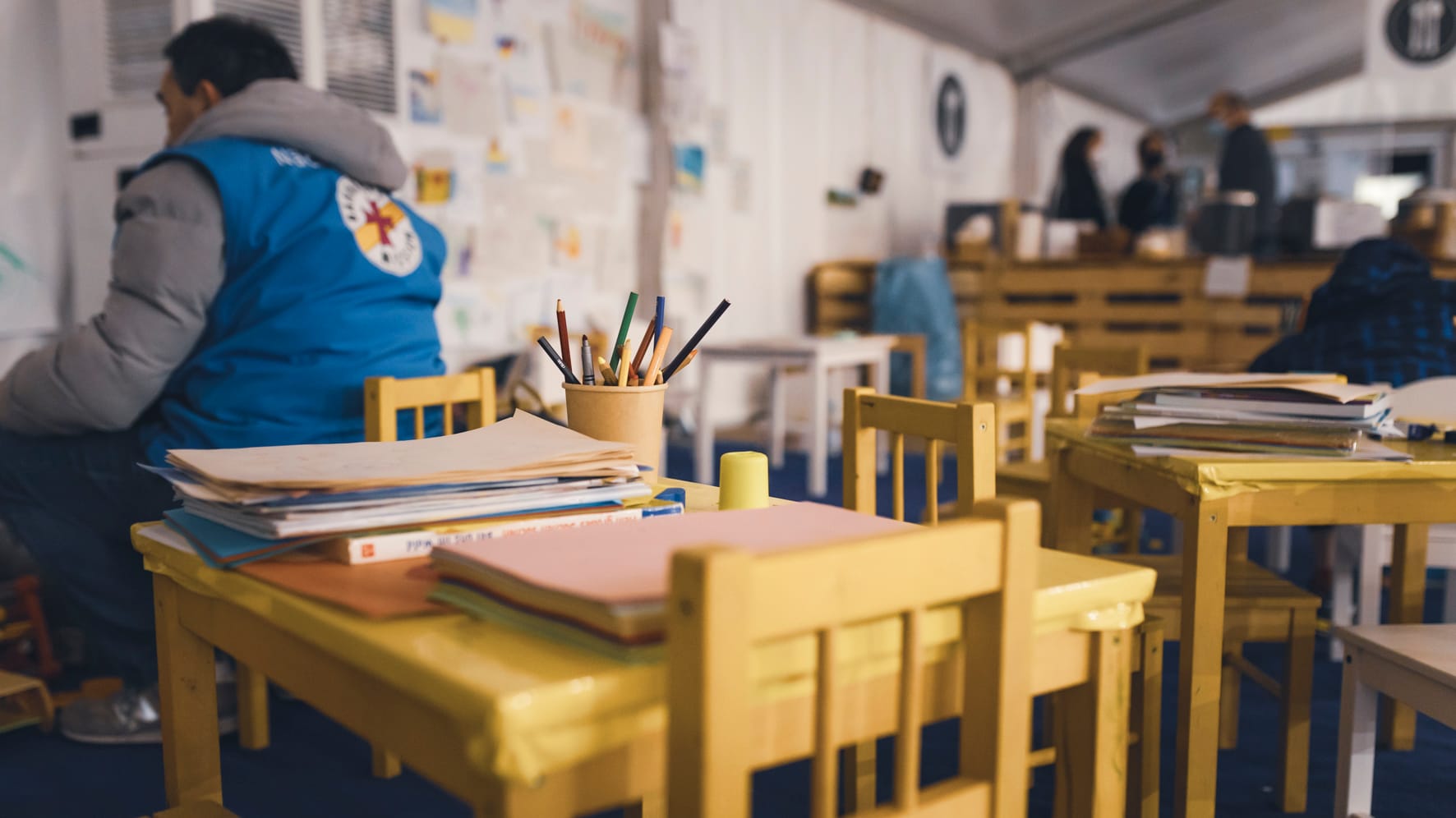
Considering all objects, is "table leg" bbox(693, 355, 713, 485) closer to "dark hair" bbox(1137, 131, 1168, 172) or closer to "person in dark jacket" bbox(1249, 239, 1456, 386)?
"person in dark jacket" bbox(1249, 239, 1456, 386)

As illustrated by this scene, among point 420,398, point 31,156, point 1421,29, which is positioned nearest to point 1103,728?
point 420,398

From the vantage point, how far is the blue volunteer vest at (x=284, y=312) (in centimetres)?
189

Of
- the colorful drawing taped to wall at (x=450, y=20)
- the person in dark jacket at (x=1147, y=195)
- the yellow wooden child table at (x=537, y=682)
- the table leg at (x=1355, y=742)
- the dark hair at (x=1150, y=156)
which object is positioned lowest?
the table leg at (x=1355, y=742)

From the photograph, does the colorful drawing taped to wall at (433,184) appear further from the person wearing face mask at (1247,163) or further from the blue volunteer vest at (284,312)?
the person wearing face mask at (1247,163)

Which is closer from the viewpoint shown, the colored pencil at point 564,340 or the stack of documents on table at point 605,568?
the stack of documents on table at point 605,568

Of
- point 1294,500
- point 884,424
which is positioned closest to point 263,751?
point 884,424

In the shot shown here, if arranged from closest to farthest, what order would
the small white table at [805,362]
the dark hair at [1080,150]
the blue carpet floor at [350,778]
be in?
the blue carpet floor at [350,778]
the small white table at [805,362]
the dark hair at [1080,150]

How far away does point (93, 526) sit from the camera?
2.12 meters

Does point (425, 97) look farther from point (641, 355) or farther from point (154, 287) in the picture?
point (641, 355)

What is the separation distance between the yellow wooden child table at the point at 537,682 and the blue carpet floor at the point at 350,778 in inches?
33.0

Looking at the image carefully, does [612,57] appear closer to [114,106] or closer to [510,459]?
[114,106]

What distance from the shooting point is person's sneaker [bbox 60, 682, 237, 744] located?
6.77 feet

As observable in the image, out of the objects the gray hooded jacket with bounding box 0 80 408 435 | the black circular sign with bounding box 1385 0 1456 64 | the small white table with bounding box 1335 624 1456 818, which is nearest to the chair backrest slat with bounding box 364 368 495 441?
the gray hooded jacket with bounding box 0 80 408 435

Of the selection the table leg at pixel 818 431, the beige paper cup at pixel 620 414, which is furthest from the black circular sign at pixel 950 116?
the beige paper cup at pixel 620 414
